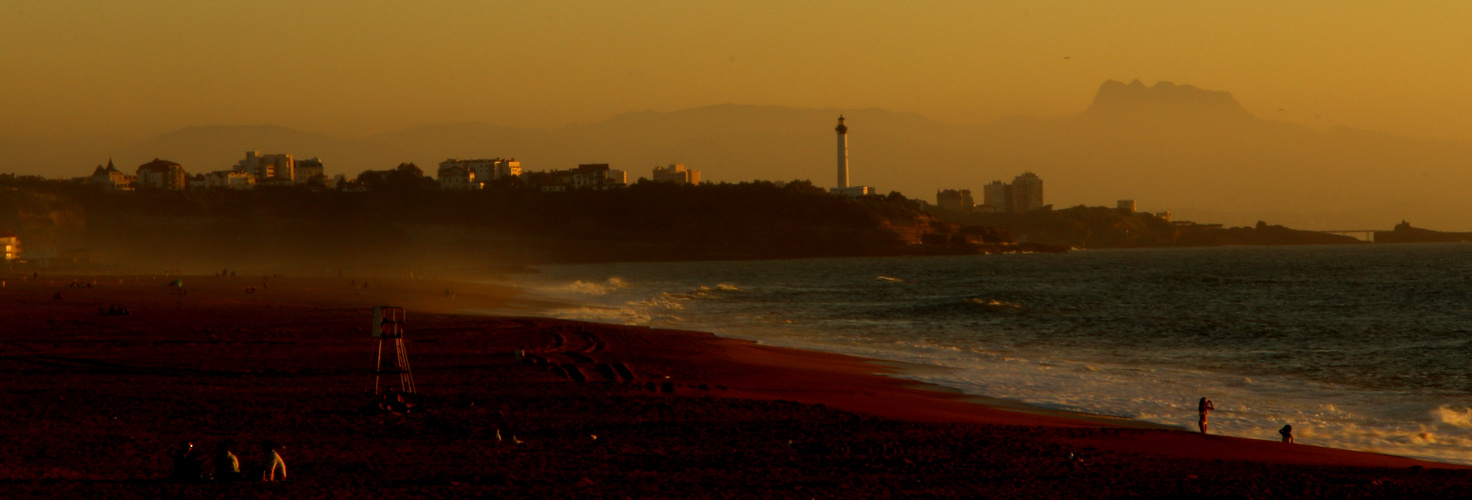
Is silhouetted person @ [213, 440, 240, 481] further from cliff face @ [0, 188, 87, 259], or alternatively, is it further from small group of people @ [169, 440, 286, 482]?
cliff face @ [0, 188, 87, 259]

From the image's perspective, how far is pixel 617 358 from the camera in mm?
25125

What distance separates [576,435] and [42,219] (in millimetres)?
159997

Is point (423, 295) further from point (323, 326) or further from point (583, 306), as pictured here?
point (323, 326)

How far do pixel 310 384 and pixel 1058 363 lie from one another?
18.6m

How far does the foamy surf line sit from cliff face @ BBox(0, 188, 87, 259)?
123m

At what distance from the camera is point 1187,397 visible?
21.7 metres

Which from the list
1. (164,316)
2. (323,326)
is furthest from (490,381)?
(164,316)

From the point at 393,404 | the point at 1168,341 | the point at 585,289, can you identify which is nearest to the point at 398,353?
the point at 393,404

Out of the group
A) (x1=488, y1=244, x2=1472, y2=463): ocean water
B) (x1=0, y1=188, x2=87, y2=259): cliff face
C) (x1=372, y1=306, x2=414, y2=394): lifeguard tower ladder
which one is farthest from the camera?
(x1=0, y1=188, x2=87, y2=259): cliff face

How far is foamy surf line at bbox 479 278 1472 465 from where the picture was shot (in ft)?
56.7

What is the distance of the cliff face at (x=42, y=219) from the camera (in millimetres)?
135288

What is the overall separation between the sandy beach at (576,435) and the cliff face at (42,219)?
397 ft

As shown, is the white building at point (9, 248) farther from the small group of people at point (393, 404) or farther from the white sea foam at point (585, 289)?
the small group of people at point (393, 404)

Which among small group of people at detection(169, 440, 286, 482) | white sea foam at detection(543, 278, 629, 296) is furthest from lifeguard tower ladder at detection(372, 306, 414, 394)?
white sea foam at detection(543, 278, 629, 296)
